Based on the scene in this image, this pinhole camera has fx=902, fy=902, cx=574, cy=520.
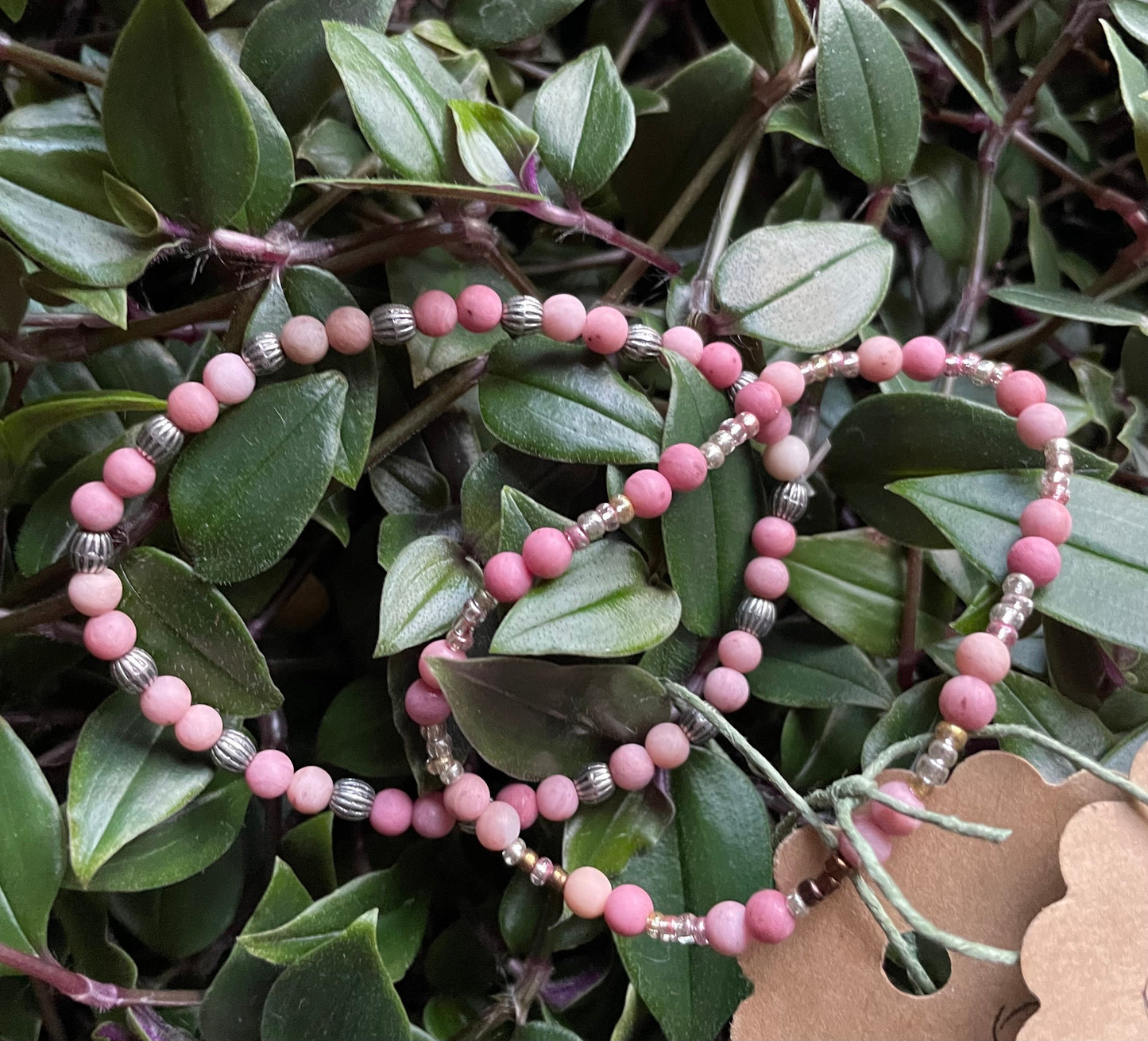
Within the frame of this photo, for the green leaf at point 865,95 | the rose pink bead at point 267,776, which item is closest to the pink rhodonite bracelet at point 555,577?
the rose pink bead at point 267,776

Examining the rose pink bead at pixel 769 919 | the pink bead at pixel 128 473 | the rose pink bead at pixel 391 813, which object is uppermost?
the pink bead at pixel 128 473

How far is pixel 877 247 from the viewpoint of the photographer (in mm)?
566

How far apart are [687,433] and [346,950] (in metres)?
0.32

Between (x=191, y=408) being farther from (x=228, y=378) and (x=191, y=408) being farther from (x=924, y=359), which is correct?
(x=924, y=359)

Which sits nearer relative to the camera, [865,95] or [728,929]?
[728,929]

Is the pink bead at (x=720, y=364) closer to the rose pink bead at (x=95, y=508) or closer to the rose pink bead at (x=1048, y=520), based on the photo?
the rose pink bead at (x=1048, y=520)

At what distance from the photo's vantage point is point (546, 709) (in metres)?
0.51

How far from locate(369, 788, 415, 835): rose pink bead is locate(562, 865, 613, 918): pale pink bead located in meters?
0.11

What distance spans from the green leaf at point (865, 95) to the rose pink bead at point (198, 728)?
511 millimetres

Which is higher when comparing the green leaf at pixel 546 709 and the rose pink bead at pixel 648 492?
the rose pink bead at pixel 648 492

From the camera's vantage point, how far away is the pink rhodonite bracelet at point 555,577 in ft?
1.57

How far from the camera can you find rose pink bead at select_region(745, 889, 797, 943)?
0.45 metres

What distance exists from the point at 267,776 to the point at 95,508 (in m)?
0.18

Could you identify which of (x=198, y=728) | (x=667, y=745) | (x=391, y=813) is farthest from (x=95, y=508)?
(x=667, y=745)
